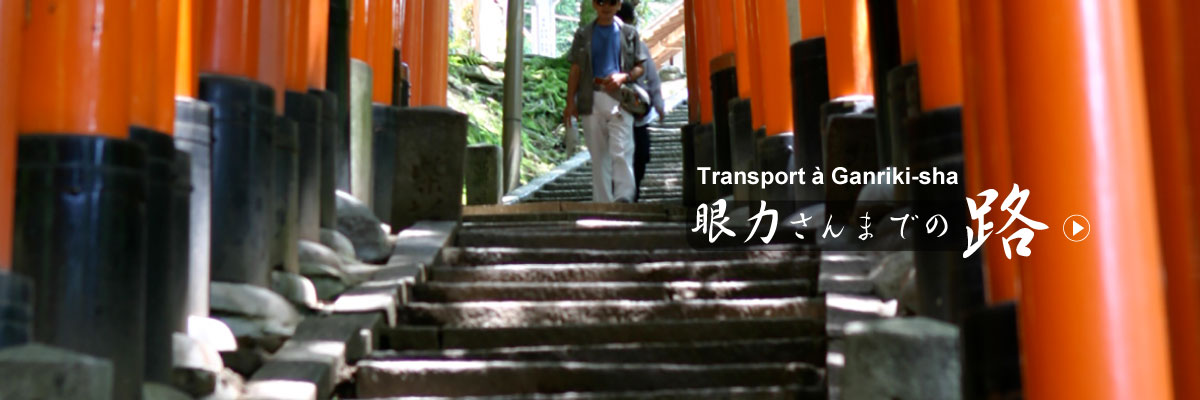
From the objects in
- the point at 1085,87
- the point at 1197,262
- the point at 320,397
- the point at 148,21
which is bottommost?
the point at 320,397

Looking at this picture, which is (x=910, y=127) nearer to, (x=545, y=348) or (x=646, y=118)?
(x=545, y=348)

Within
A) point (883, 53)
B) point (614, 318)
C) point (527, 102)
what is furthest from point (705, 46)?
point (527, 102)

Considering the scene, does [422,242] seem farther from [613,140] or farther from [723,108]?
[723,108]

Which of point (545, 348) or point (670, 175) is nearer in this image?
point (545, 348)

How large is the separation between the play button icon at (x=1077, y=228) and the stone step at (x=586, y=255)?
175 inches

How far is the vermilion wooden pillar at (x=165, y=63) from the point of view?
5055mm

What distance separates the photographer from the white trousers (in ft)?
34.9

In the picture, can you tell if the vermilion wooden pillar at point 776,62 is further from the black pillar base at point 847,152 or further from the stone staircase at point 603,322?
the black pillar base at point 847,152

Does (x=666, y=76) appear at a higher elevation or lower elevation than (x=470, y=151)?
higher

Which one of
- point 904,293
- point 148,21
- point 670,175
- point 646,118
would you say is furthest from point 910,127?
point 670,175

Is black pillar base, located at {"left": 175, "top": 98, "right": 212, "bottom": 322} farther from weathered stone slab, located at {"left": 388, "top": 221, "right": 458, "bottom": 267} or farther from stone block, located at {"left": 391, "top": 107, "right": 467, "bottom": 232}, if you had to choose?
stone block, located at {"left": 391, "top": 107, "right": 467, "bottom": 232}

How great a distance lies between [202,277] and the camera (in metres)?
5.67

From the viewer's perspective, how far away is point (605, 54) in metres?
10.6

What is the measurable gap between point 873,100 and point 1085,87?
487cm
